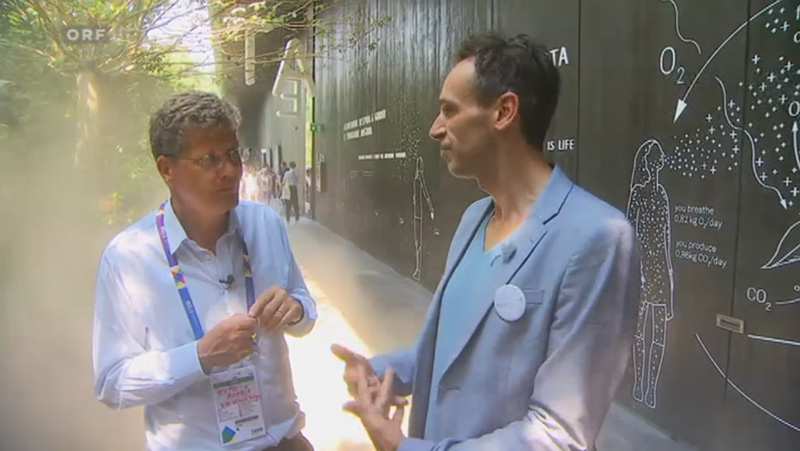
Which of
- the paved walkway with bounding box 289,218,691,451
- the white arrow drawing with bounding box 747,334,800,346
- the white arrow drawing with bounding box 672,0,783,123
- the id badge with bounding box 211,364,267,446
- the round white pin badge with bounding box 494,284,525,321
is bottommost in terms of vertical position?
the paved walkway with bounding box 289,218,691,451

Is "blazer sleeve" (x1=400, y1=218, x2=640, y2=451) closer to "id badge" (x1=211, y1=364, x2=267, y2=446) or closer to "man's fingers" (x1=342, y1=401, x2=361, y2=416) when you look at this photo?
"man's fingers" (x1=342, y1=401, x2=361, y2=416)

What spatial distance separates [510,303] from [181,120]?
1.09 meters

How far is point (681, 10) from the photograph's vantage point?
11.4 feet

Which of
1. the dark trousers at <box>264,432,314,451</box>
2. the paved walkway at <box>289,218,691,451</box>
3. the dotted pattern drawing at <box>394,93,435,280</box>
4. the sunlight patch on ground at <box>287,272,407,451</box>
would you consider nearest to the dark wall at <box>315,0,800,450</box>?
the paved walkway at <box>289,218,691,451</box>

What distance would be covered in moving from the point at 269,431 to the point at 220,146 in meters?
0.81

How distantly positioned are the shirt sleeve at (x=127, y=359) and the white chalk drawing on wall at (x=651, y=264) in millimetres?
2833

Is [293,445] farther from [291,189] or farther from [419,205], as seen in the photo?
[291,189]

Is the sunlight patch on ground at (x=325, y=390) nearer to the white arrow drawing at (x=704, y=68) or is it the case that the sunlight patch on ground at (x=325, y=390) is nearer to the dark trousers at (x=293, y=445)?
the dark trousers at (x=293, y=445)

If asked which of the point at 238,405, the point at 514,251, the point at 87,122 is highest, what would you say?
the point at 87,122

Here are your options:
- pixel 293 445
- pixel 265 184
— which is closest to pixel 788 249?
pixel 293 445

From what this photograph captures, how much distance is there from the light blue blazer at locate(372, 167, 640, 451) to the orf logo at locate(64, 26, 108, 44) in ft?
12.8

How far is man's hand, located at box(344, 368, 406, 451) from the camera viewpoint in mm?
1160

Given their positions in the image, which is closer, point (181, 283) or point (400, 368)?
point (400, 368)

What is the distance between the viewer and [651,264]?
379 cm
